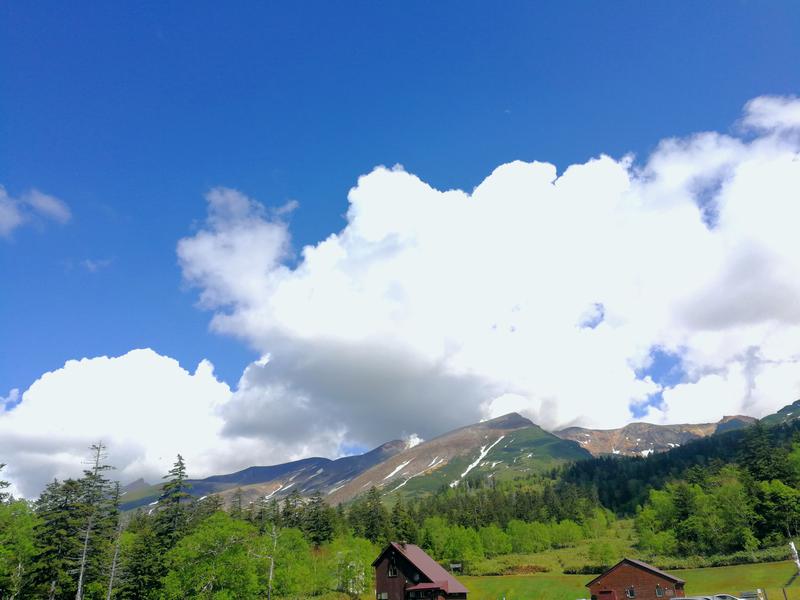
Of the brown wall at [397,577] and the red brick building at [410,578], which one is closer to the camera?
the red brick building at [410,578]

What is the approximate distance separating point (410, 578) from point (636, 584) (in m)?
29.6

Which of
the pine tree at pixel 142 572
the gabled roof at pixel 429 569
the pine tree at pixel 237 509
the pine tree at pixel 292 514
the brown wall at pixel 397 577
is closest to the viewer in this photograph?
the pine tree at pixel 142 572

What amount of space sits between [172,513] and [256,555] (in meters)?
23.1

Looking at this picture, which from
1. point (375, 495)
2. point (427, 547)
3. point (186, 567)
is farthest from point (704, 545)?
point (186, 567)

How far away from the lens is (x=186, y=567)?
5531 cm

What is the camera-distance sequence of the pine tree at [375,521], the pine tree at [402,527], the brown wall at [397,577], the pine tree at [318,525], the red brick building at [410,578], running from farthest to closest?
1. the pine tree at [402,527]
2. the pine tree at [375,521]
3. the pine tree at [318,525]
4. the brown wall at [397,577]
5. the red brick building at [410,578]

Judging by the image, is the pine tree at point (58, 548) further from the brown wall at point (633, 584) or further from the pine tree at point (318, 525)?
the brown wall at point (633, 584)

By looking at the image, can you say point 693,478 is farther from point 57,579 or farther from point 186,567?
point 57,579

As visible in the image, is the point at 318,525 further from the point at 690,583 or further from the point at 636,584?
the point at 690,583

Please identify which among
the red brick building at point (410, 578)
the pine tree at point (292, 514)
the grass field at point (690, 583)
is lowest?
the grass field at point (690, 583)

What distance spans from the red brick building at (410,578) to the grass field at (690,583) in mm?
9550

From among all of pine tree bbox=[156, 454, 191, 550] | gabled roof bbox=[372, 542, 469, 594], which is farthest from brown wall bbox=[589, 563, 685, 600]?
pine tree bbox=[156, 454, 191, 550]

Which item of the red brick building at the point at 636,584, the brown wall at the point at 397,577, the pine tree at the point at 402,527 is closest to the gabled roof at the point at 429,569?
the brown wall at the point at 397,577

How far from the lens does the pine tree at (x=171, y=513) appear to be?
73.0 metres
